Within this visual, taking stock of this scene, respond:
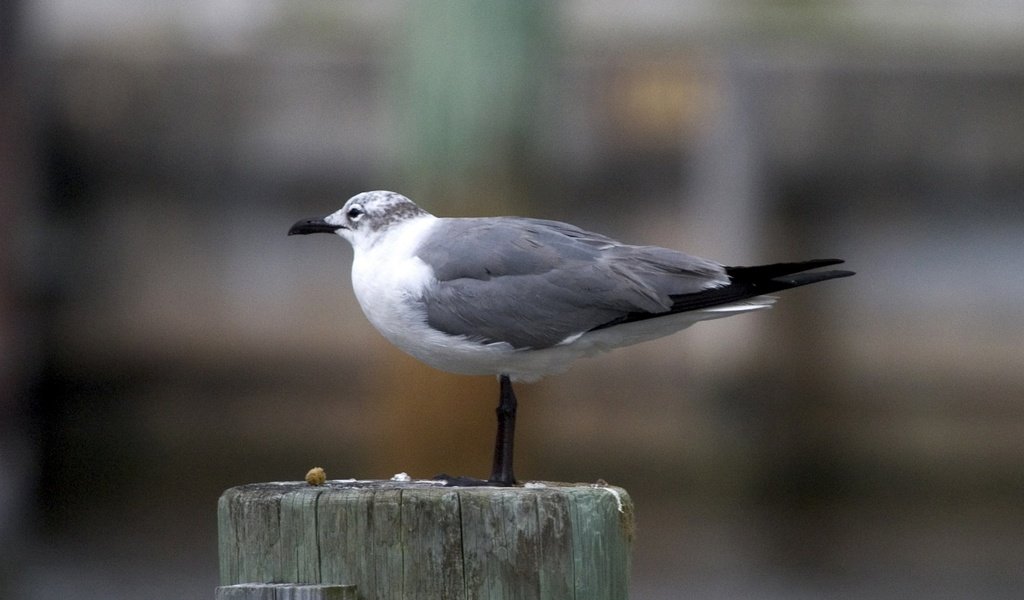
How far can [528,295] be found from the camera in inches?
126

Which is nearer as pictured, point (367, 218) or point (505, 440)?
point (505, 440)

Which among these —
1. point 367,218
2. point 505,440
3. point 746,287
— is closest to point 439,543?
point 505,440

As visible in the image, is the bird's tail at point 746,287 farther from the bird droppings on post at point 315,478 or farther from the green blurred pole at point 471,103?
the green blurred pole at point 471,103

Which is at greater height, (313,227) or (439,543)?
(313,227)

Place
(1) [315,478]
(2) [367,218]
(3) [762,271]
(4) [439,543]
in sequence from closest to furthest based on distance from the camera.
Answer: (4) [439,543], (1) [315,478], (3) [762,271], (2) [367,218]

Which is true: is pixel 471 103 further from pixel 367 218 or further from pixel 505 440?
pixel 505 440

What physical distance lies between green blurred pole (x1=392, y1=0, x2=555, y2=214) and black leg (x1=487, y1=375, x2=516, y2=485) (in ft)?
3.29

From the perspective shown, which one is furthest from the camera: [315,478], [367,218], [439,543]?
[367,218]

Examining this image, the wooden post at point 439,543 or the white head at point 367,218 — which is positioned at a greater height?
the white head at point 367,218

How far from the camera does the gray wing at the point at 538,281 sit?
10.3 feet

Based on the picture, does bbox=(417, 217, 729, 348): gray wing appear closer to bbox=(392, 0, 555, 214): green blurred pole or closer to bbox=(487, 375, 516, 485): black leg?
bbox=(487, 375, 516, 485): black leg

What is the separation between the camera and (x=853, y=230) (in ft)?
21.4

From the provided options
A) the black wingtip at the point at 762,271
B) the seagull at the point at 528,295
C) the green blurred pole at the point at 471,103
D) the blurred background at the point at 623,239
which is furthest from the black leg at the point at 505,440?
the blurred background at the point at 623,239

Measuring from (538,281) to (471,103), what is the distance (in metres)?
1.15
